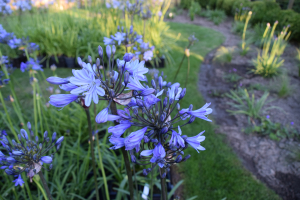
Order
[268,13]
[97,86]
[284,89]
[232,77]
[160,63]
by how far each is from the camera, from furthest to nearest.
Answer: [268,13], [160,63], [232,77], [284,89], [97,86]

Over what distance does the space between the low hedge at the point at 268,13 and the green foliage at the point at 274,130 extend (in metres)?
5.05

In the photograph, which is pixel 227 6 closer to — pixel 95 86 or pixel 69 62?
pixel 69 62

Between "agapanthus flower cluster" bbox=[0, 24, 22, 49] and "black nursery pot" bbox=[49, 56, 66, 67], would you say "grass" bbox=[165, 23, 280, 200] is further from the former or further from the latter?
"black nursery pot" bbox=[49, 56, 66, 67]

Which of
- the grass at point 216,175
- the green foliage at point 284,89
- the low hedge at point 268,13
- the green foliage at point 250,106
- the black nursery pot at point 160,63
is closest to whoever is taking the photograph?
the grass at point 216,175

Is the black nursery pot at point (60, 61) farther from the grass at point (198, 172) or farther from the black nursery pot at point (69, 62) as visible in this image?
the grass at point (198, 172)

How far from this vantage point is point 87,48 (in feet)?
17.1

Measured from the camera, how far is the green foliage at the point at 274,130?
3.28 m

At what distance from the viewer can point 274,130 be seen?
11.3 feet

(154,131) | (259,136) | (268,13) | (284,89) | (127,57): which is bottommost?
(259,136)

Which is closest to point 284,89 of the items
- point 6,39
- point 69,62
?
point 6,39

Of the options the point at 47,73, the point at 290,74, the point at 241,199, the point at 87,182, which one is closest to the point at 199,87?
the point at 290,74

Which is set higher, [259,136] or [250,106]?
[250,106]

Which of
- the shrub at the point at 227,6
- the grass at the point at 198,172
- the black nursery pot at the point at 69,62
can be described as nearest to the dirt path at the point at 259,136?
the grass at the point at 198,172

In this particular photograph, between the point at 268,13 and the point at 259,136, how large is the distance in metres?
7.01
